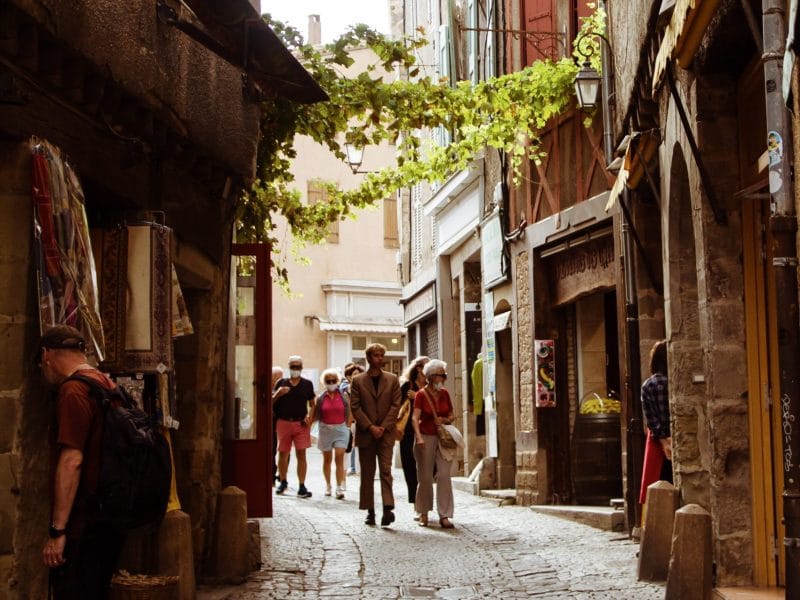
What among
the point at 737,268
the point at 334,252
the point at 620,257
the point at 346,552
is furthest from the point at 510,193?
the point at 334,252

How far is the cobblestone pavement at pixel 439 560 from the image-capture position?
8.55 meters

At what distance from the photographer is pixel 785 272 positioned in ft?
18.6

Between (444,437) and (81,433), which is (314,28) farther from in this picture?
(81,433)

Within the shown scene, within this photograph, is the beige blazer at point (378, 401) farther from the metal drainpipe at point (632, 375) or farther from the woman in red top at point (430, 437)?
the metal drainpipe at point (632, 375)

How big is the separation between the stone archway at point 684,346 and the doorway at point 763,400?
3.21ft

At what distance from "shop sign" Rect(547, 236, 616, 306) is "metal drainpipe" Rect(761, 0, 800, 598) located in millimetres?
8038

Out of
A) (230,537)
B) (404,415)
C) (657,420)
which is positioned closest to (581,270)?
(404,415)

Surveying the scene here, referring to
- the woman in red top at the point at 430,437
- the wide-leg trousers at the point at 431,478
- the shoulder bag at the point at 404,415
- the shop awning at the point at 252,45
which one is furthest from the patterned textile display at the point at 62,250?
the shoulder bag at the point at 404,415

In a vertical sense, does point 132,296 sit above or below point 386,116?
below

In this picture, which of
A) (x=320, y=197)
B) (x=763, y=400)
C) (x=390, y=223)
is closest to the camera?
(x=763, y=400)

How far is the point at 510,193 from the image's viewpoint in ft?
55.1

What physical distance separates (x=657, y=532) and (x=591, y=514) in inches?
169

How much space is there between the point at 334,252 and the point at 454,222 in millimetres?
16786

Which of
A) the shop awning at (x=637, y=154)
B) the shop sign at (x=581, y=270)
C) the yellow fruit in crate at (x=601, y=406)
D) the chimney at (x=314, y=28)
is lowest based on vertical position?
the yellow fruit in crate at (x=601, y=406)
